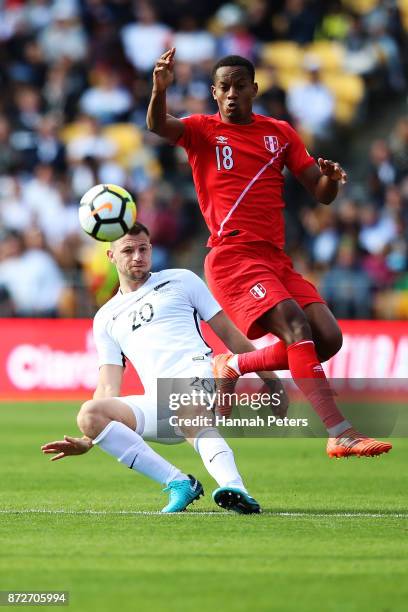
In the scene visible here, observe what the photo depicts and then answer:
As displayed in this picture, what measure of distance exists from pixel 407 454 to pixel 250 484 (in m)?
3.08

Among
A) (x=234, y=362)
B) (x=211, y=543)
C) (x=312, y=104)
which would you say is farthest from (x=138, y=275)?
(x=312, y=104)

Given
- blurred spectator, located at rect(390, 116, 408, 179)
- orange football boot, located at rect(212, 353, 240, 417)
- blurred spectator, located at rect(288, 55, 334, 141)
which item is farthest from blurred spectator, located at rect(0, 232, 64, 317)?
orange football boot, located at rect(212, 353, 240, 417)

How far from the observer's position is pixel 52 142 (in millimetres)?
20578

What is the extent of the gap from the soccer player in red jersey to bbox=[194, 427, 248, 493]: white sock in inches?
31.7

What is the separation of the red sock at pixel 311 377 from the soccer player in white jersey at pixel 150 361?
13.1 inches

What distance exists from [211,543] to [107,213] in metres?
3.31

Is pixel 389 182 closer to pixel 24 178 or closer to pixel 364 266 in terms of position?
pixel 364 266

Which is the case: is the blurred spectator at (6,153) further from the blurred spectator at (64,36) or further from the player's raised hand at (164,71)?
the player's raised hand at (164,71)

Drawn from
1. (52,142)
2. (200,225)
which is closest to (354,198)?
(200,225)

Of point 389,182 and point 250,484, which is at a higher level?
point 389,182

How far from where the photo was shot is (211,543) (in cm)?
653


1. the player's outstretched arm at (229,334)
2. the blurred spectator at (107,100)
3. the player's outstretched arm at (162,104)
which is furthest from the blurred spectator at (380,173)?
the player's outstretched arm at (229,334)

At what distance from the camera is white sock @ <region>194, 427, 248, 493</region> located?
743 centimetres

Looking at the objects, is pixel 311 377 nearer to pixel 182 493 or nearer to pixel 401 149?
pixel 182 493
